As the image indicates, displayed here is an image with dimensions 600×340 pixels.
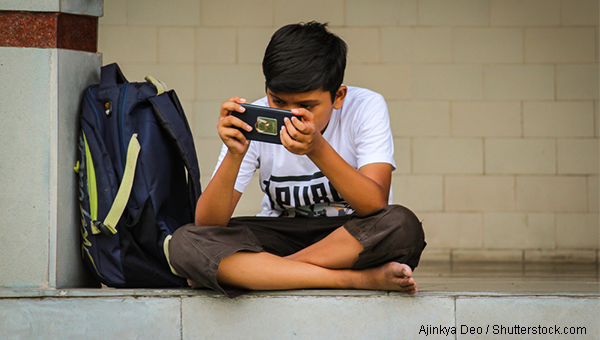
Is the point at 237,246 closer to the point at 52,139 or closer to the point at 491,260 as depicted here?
the point at 52,139

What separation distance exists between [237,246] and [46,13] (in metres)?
0.91

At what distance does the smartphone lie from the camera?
161 cm

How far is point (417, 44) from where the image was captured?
152 inches

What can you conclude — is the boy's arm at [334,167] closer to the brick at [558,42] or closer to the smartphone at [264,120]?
the smartphone at [264,120]

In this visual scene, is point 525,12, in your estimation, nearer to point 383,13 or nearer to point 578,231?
point 383,13

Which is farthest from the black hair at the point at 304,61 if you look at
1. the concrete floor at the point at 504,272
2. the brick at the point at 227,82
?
the brick at the point at 227,82

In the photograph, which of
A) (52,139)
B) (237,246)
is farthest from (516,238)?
(52,139)

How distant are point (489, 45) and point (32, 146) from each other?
115 inches

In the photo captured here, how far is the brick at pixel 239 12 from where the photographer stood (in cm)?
385

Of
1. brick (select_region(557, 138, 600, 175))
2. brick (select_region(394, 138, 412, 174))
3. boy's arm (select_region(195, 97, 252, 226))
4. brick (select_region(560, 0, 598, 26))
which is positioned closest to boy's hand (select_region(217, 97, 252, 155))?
boy's arm (select_region(195, 97, 252, 226))

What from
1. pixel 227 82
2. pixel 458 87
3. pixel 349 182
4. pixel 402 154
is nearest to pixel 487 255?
pixel 402 154

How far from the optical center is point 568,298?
5.45ft

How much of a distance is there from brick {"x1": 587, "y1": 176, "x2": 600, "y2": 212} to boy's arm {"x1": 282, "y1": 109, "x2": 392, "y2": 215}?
2615mm

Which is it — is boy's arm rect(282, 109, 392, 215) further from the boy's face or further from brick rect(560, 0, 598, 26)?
brick rect(560, 0, 598, 26)
